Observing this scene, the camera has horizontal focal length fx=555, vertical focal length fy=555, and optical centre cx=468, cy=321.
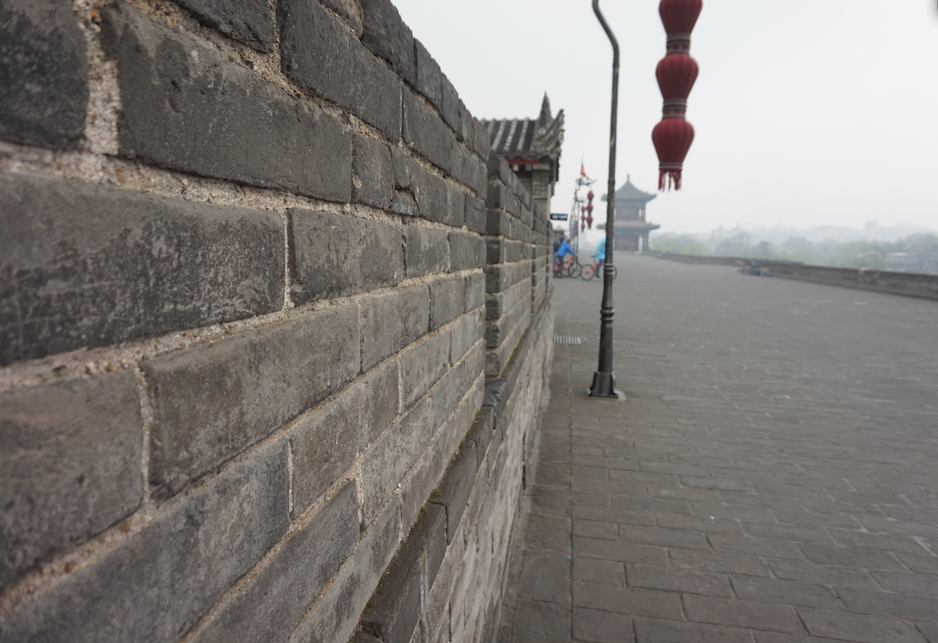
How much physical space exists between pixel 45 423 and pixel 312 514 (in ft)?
1.79

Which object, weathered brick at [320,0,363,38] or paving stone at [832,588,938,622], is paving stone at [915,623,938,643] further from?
weathered brick at [320,0,363,38]

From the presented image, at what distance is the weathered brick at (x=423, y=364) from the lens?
1.43m

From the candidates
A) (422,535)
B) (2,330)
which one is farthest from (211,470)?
(422,535)

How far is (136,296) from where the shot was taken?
555 mm

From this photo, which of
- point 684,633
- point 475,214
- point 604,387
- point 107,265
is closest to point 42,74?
point 107,265

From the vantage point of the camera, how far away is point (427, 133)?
1.56 m

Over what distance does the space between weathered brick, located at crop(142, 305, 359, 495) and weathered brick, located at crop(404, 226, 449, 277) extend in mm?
462

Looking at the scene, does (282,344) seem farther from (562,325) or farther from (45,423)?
(562,325)

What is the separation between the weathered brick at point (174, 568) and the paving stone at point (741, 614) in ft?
9.52

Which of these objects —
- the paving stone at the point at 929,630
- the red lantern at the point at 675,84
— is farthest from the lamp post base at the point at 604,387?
the paving stone at the point at 929,630

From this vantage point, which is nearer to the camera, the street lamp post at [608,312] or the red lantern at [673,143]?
the red lantern at [673,143]

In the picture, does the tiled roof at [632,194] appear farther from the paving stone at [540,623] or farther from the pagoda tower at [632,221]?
the paving stone at [540,623]

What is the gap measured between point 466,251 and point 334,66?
1204 millimetres

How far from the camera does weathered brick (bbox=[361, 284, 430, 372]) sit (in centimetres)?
117
